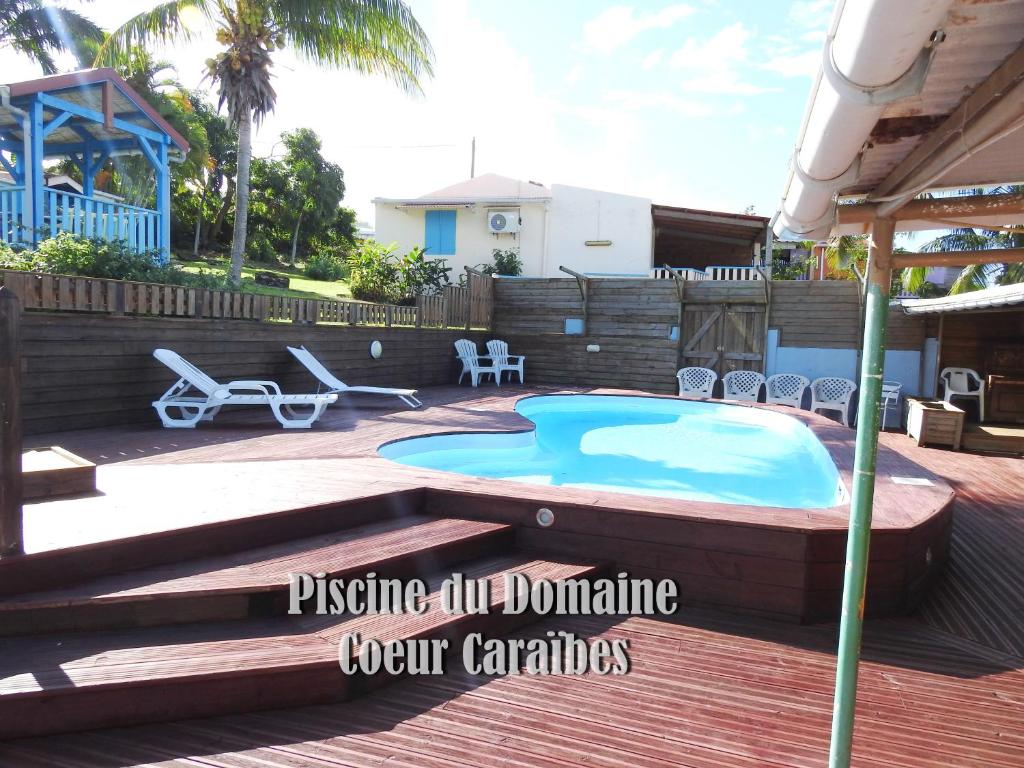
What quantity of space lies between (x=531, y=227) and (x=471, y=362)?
660 cm

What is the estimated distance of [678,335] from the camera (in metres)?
12.5

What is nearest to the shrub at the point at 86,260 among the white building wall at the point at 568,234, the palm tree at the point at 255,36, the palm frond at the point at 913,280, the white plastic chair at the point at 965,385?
the palm tree at the point at 255,36

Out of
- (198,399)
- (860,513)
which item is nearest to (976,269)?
(198,399)

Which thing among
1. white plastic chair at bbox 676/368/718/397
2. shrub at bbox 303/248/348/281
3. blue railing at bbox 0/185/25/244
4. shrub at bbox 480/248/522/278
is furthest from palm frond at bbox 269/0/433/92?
shrub at bbox 303/248/348/281

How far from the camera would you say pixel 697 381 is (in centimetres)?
1223

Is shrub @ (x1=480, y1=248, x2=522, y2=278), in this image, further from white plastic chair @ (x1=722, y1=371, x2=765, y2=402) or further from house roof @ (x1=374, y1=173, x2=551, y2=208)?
white plastic chair @ (x1=722, y1=371, x2=765, y2=402)

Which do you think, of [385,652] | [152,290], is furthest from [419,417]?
[385,652]

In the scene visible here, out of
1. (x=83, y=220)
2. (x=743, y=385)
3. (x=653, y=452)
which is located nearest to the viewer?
(x=653, y=452)

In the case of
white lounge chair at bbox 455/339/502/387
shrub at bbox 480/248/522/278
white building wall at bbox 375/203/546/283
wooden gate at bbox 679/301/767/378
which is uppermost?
white building wall at bbox 375/203/546/283

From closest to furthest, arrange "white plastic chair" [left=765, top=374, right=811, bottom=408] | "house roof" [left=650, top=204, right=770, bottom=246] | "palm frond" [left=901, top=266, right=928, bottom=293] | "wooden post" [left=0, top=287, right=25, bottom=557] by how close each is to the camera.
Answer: "wooden post" [left=0, top=287, right=25, bottom=557] → "white plastic chair" [left=765, top=374, right=811, bottom=408] → "house roof" [left=650, top=204, right=770, bottom=246] → "palm frond" [left=901, top=266, right=928, bottom=293]

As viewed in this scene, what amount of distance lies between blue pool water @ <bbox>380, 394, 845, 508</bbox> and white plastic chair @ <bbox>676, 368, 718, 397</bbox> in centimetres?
203

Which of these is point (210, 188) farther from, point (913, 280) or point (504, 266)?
point (913, 280)

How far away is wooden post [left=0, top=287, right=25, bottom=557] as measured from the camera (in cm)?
251

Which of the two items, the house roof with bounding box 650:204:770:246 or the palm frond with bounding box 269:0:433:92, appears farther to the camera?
the house roof with bounding box 650:204:770:246
